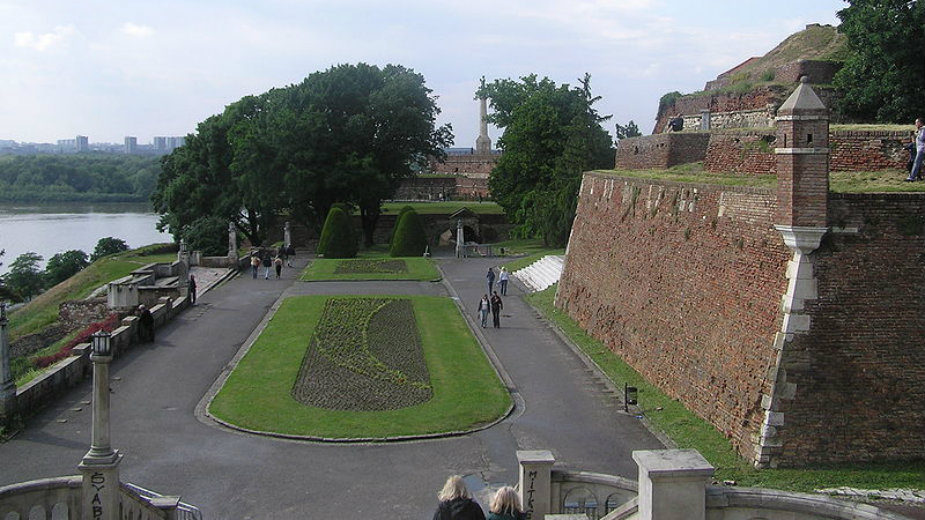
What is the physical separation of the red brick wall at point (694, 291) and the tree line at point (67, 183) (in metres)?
96.7

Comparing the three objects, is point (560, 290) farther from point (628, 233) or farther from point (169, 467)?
point (169, 467)

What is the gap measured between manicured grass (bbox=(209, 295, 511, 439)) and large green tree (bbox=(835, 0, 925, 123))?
1303 cm

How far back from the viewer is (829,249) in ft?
43.7

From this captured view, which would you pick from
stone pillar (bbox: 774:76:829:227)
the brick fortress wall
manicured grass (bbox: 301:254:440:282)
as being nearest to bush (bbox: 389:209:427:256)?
manicured grass (bbox: 301:254:440:282)

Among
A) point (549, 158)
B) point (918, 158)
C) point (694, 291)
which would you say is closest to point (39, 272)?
point (549, 158)

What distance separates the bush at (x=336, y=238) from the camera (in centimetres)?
4609

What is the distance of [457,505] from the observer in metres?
7.23

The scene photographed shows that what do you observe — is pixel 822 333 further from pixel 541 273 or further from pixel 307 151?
pixel 307 151

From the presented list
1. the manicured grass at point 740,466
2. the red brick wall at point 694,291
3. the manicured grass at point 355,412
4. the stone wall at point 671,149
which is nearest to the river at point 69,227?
the manicured grass at point 355,412

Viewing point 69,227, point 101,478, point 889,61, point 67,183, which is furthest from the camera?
point 67,183

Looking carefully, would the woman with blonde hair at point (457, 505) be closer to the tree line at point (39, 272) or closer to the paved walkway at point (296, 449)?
the paved walkway at point (296, 449)

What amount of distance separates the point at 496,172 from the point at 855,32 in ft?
104

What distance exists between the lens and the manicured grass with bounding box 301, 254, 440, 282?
37.4 metres

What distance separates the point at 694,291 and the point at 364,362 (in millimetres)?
7905
